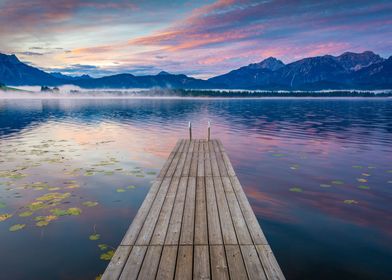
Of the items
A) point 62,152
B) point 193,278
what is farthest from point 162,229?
point 62,152

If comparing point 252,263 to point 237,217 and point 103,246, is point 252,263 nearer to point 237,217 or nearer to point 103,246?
point 237,217

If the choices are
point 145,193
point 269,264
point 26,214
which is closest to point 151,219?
point 269,264

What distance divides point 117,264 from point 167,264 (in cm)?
123

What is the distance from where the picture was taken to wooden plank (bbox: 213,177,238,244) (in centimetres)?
804

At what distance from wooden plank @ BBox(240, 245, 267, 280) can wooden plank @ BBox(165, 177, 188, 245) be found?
1.94 metres

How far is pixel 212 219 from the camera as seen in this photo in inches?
368

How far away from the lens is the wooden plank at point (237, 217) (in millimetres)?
8062

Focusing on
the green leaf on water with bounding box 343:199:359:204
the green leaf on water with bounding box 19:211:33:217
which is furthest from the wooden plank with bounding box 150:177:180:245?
the green leaf on water with bounding box 343:199:359:204

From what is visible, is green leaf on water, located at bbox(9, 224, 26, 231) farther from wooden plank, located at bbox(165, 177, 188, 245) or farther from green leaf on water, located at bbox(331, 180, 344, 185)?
green leaf on water, located at bbox(331, 180, 344, 185)

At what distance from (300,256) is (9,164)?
71.0 ft

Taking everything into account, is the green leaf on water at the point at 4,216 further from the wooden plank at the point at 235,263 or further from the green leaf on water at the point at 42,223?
the wooden plank at the point at 235,263

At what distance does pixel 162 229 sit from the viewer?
859 cm

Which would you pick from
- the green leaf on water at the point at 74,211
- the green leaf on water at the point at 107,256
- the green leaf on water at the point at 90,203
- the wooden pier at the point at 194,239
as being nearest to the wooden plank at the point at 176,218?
the wooden pier at the point at 194,239

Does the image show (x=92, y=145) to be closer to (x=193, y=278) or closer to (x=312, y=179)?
(x=312, y=179)
